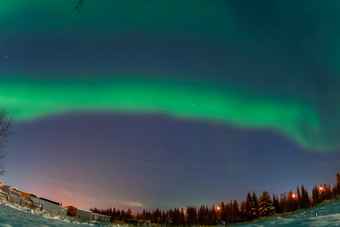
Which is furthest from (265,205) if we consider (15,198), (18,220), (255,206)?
(18,220)

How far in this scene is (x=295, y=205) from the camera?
300 feet

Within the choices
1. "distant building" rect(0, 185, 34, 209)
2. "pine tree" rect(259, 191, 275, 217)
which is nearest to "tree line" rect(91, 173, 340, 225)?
"pine tree" rect(259, 191, 275, 217)

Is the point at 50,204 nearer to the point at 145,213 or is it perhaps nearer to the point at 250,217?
the point at 250,217

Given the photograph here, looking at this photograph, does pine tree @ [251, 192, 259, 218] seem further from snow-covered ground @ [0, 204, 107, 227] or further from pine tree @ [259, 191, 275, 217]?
snow-covered ground @ [0, 204, 107, 227]

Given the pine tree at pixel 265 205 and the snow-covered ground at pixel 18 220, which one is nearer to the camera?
the snow-covered ground at pixel 18 220

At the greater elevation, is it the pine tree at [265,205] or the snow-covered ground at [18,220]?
the snow-covered ground at [18,220]

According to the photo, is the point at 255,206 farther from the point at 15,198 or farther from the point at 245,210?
the point at 15,198

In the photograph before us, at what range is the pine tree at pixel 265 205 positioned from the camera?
66.2 metres

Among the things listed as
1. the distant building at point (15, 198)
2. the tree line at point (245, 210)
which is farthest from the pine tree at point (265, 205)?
the distant building at point (15, 198)

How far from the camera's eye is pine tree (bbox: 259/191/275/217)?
217 feet

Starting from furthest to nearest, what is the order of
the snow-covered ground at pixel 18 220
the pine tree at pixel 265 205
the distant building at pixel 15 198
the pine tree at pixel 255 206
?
the pine tree at pixel 255 206, the pine tree at pixel 265 205, the distant building at pixel 15 198, the snow-covered ground at pixel 18 220

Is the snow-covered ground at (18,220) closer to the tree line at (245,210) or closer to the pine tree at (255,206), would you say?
the tree line at (245,210)

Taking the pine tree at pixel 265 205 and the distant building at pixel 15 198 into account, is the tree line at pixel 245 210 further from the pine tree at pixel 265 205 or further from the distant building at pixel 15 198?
the distant building at pixel 15 198

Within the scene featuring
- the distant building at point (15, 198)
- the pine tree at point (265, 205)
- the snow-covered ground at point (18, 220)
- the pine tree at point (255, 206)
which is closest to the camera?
the snow-covered ground at point (18, 220)
